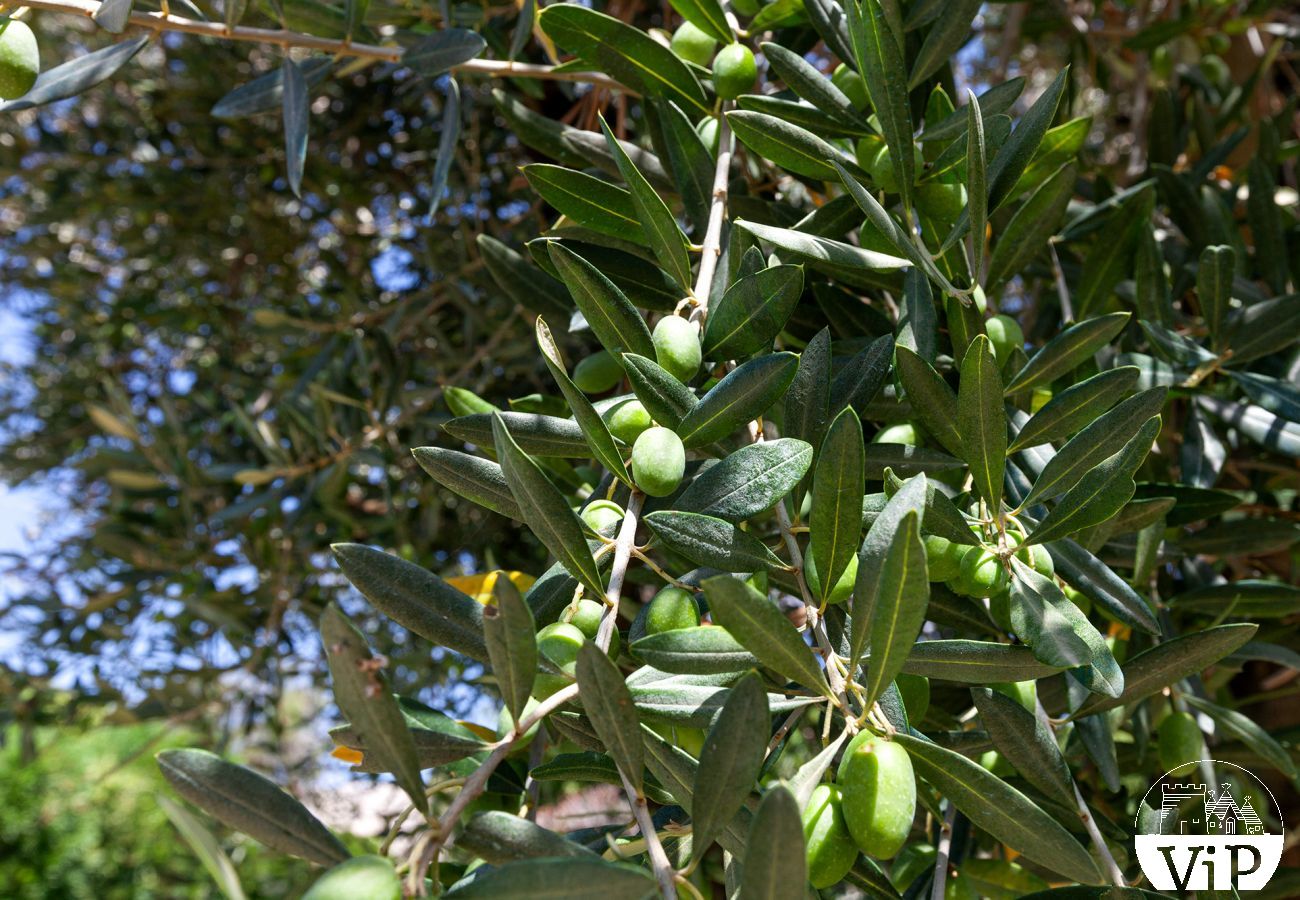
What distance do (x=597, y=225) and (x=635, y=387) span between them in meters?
0.27

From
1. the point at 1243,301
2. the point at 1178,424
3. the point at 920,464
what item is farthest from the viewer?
the point at 1178,424

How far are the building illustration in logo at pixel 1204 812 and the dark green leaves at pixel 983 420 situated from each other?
340 mm

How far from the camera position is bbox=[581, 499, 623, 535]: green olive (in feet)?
2.19

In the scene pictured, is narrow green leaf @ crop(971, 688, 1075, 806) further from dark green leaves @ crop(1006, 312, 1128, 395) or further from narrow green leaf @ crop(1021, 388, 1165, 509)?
dark green leaves @ crop(1006, 312, 1128, 395)

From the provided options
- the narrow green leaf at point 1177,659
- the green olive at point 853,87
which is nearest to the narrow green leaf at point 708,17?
the green olive at point 853,87

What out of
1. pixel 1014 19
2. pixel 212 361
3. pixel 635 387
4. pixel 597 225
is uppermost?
pixel 1014 19

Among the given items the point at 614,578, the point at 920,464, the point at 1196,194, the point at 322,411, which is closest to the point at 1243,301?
the point at 1196,194

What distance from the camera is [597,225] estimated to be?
0.83 metres

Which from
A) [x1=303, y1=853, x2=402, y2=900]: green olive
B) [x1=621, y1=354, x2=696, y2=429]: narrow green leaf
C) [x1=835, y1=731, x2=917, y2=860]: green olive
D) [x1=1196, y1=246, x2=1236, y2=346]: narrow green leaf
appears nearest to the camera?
[x1=303, y1=853, x2=402, y2=900]: green olive

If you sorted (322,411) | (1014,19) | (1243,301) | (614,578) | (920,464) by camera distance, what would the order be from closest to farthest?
(614,578), (920,464), (1243,301), (322,411), (1014,19)

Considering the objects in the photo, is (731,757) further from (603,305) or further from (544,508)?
(603,305)

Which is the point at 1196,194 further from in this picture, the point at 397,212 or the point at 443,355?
the point at 397,212

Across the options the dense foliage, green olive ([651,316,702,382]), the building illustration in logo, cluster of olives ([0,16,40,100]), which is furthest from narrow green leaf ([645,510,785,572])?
cluster of olives ([0,16,40,100])

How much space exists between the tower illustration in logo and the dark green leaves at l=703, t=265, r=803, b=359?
48cm
